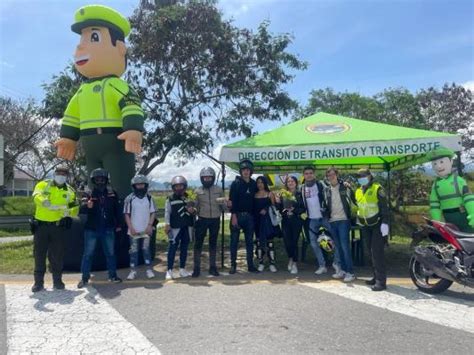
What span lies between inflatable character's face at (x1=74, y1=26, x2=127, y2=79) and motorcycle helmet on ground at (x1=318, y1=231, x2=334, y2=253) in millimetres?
4870

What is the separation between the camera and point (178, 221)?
7.27 m

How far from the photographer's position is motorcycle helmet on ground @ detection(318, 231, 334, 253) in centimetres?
738

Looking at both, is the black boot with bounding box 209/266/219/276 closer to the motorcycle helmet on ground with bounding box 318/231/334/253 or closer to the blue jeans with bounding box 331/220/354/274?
the motorcycle helmet on ground with bounding box 318/231/334/253

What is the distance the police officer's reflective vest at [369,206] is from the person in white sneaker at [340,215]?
1.78 ft

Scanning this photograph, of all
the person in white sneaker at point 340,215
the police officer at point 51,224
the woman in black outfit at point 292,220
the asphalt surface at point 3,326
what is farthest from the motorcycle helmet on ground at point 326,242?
the asphalt surface at point 3,326

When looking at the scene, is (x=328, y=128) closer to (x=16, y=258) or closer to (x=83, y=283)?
(x=83, y=283)

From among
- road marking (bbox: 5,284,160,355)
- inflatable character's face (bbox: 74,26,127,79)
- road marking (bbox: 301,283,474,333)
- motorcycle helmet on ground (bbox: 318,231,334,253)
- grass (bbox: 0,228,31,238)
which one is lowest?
road marking (bbox: 301,283,474,333)

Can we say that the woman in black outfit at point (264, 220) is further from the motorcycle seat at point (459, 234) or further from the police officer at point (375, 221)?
the motorcycle seat at point (459, 234)

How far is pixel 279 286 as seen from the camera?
6500mm

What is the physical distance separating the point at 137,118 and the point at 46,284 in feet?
10.00

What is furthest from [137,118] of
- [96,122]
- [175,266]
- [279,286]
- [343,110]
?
[343,110]

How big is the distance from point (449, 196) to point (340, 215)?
161 cm

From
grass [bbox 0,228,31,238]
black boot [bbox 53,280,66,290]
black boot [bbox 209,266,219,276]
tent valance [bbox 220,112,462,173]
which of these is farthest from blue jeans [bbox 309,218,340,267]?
grass [bbox 0,228,31,238]

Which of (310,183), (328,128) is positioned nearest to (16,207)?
(328,128)
